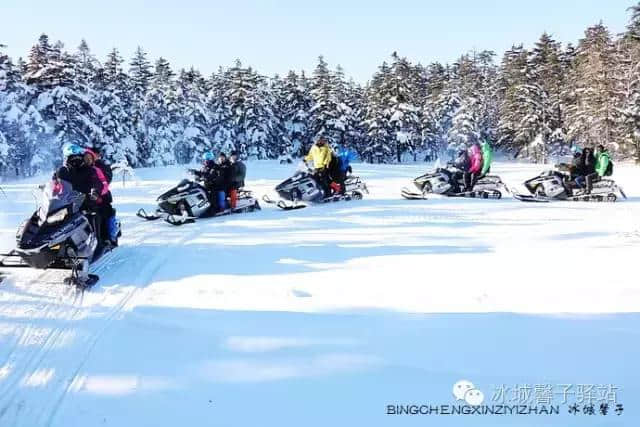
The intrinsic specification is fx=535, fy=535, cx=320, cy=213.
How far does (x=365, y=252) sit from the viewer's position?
755 centimetres

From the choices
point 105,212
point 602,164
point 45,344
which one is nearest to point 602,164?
point 602,164

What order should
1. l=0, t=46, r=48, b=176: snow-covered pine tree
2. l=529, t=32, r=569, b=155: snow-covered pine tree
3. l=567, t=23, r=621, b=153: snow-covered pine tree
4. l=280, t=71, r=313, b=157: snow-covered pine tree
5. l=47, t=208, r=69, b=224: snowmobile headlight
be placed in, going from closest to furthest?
l=47, t=208, r=69, b=224: snowmobile headlight < l=0, t=46, r=48, b=176: snow-covered pine tree < l=567, t=23, r=621, b=153: snow-covered pine tree < l=280, t=71, r=313, b=157: snow-covered pine tree < l=529, t=32, r=569, b=155: snow-covered pine tree

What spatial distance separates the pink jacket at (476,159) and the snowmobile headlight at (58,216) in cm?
1106

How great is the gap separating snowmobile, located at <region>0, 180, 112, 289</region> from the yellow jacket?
762cm

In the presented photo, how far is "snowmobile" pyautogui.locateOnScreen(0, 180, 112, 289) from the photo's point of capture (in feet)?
18.8

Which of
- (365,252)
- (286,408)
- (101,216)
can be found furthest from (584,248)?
(101,216)

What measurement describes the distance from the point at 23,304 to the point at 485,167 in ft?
39.8

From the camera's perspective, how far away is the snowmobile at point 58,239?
5730mm

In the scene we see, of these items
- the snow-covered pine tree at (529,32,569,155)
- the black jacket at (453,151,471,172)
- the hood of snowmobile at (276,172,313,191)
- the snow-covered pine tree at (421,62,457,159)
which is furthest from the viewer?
the snow-covered pine tree at (421,62,457,159)

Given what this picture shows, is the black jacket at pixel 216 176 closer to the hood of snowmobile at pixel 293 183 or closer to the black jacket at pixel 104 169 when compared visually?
the hood of snowmobile at pixel 293 183

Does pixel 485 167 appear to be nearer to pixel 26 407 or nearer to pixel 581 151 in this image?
pixel 581 151

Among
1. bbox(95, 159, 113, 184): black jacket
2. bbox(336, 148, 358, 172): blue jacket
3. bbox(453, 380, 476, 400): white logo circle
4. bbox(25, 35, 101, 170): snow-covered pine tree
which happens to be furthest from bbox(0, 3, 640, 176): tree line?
bbox(453, 380, 476, 400): white logo circle

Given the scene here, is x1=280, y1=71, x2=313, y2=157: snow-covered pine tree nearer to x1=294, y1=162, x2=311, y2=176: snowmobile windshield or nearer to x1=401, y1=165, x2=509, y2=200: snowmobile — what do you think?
x1=401, y1=165, x2=509, y2=200: snowmobile

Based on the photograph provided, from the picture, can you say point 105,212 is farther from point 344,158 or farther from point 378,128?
point 378,128
